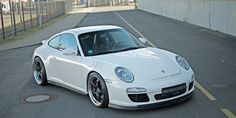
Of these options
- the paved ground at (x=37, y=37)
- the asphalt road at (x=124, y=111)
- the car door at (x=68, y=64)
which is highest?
the car door at (x=68, y=64)

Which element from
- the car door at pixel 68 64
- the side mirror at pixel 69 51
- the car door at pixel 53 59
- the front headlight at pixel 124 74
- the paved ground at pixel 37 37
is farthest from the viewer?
the paved ground at pixel 37 37

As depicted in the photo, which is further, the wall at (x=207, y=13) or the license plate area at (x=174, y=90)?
the wall at (x=207, y=13)

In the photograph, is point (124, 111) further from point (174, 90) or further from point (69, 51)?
point (69, 51)

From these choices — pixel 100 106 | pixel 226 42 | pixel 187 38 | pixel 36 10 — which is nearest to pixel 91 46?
pixel 100 106

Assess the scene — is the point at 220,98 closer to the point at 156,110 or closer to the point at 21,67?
the point at 156,110

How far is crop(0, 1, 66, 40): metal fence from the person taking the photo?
22.9m

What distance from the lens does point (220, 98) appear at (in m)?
7.05

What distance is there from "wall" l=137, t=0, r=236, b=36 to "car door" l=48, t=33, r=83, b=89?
10.8m

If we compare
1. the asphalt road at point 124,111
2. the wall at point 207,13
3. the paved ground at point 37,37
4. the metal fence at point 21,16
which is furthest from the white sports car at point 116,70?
the metal fence at point 21,16

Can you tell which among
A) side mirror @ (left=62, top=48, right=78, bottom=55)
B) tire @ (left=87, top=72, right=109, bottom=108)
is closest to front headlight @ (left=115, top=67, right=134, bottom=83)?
tire @ (left=87, top=72, right=109, bottom=108)

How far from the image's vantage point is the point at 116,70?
21.4ft

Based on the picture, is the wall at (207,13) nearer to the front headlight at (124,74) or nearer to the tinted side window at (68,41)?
the tinted side window at (68,41)

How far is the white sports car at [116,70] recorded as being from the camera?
20.6 ft

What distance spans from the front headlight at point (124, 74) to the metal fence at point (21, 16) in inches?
614
